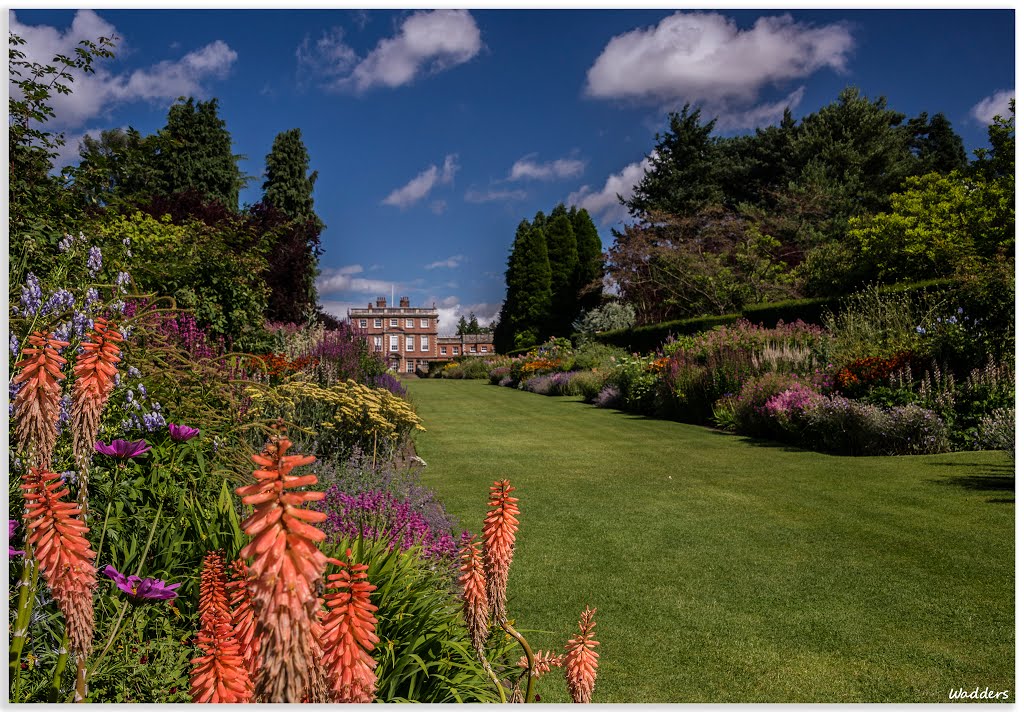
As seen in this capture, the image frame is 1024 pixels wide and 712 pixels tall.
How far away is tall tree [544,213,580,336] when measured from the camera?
46.4 meters

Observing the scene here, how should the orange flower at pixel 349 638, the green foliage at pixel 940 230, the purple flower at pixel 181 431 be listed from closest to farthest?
the orange flower at pixel 349 638 → the purple flower at pixel 181 431 → the green foliage at pixel 940 230

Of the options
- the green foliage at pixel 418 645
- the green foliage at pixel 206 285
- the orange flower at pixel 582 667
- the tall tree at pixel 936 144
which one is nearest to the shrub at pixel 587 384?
the green foliage at pixel 206 285

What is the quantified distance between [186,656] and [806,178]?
32436mm

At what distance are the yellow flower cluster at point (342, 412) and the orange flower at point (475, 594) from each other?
4.51 m

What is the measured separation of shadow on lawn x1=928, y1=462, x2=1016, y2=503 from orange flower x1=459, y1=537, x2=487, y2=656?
19.5ft

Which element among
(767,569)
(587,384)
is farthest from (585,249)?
(767,569)

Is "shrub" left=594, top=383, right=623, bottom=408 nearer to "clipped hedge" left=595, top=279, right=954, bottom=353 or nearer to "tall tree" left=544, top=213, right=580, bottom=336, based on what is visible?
"clipped hedge" left=595, top=279, right=954, bottom=353

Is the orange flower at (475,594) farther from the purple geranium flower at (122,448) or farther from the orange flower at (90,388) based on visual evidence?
the purple geranium flower at (122,448)

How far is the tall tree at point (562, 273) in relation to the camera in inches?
1828

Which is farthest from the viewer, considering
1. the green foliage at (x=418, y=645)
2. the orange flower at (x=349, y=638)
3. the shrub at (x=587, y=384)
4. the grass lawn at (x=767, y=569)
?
the shrub at (x=587, y=384)

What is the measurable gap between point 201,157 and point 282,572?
79.8ft

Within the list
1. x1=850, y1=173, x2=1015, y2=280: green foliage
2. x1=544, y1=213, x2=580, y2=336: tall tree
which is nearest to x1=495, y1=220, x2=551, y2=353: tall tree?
x1=544, y1=213, x2=580, y2=336: tall tree

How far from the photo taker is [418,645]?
2.28 m
